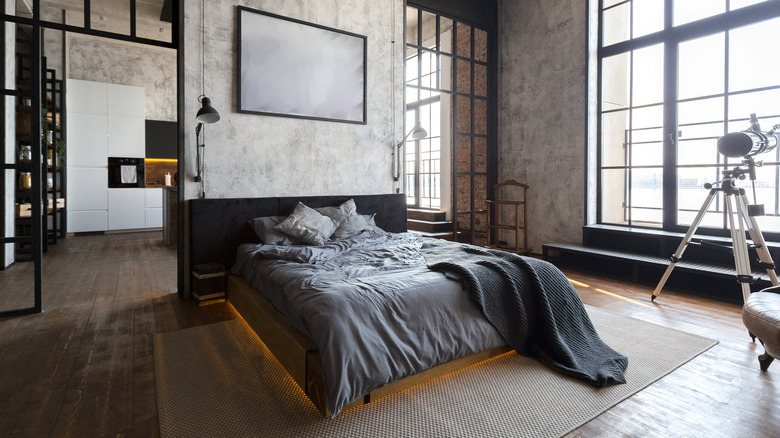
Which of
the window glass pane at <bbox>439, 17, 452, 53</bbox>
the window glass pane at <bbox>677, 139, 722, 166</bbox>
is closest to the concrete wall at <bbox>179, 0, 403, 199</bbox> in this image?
the window glass pane at <bbox>439, 17, 452, 53</bbox>

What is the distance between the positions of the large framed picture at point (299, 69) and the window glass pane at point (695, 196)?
11.7 ft

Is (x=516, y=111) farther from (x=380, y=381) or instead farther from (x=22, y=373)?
(x=22, y=373)

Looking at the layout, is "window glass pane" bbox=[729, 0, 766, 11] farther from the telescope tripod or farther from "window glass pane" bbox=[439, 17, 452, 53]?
"window glass pane" bbox=[439, 17, 452, 53]

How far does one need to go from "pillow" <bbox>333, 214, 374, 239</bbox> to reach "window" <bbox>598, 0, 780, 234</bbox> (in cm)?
308

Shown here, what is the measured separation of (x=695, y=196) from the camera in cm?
443

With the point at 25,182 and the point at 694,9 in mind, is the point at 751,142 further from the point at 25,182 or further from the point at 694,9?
the point at 25,182

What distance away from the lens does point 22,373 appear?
222 centimetres

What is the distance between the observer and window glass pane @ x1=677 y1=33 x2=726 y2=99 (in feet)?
13.8

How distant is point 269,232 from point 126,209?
6110 mm

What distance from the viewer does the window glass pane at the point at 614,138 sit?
5.02 metres

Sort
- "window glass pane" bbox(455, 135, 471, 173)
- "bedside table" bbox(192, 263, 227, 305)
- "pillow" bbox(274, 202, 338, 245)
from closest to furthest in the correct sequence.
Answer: "bedside table" bbox(192, 263, 227, 305) < "pillow" bbox(274, 202, 338, 245) < "window glass pane" bbox(455, 135, 471, 173)

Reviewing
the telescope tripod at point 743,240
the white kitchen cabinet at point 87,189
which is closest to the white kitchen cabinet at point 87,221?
the white kitchen cabinet at point 87,189

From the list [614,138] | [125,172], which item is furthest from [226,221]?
[125,172]

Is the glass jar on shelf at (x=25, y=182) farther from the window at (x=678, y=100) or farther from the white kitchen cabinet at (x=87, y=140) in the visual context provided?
the window at (x=678, y=100)
